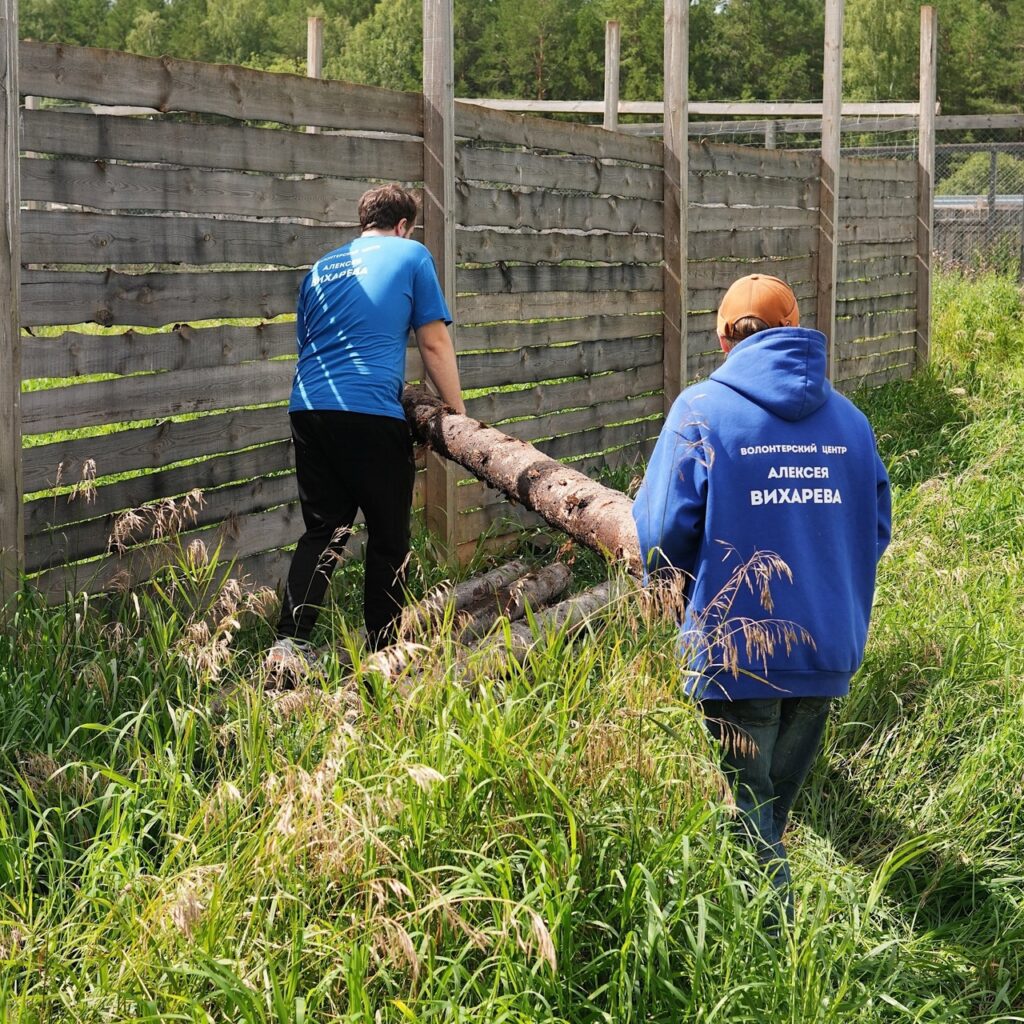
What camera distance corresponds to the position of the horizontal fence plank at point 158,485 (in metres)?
4.60

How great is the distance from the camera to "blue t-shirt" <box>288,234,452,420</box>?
4.82 m

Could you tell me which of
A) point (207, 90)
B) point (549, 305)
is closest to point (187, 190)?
point (207, 90)

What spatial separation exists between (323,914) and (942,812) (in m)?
2.11

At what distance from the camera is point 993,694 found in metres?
4.71

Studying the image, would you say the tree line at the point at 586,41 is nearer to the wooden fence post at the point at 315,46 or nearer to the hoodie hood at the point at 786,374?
the wooden fence post at the point at 315,46

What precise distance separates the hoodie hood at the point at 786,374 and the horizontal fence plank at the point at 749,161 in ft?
17.4

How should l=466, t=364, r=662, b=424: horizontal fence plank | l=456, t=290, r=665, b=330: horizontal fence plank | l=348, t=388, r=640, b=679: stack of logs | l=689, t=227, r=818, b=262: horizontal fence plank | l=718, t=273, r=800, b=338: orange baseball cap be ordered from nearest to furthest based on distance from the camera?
l=718, t=273, r=800, b=338: orange baseball cap → l=348, t=388, r=640, b=679: stack of logs → l=456, t=290, r=665, b=330: horizontal fence plank → l=466, t=364, r=662, b=424: horizontal fence plank → l=689, t=227, r=818, b=262: horizontal fence plank

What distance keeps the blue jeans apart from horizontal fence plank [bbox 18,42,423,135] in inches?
112

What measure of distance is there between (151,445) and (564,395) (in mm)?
2964

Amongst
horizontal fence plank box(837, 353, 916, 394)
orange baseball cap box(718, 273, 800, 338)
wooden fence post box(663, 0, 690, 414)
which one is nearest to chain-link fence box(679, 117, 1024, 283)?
horizontal fence plank box(837, 353, 916, 394)

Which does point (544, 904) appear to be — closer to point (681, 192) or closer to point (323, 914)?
point (323, 914)

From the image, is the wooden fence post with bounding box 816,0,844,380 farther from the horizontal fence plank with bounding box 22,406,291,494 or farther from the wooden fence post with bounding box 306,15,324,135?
the horizontal fence plank with bounding box 22,406,291,494

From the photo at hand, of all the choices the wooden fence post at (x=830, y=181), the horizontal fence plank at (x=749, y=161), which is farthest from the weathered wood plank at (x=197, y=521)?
the wooden fence post at (x=830, y=181)

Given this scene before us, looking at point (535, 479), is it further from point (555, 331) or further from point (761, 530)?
point (555, 331)
